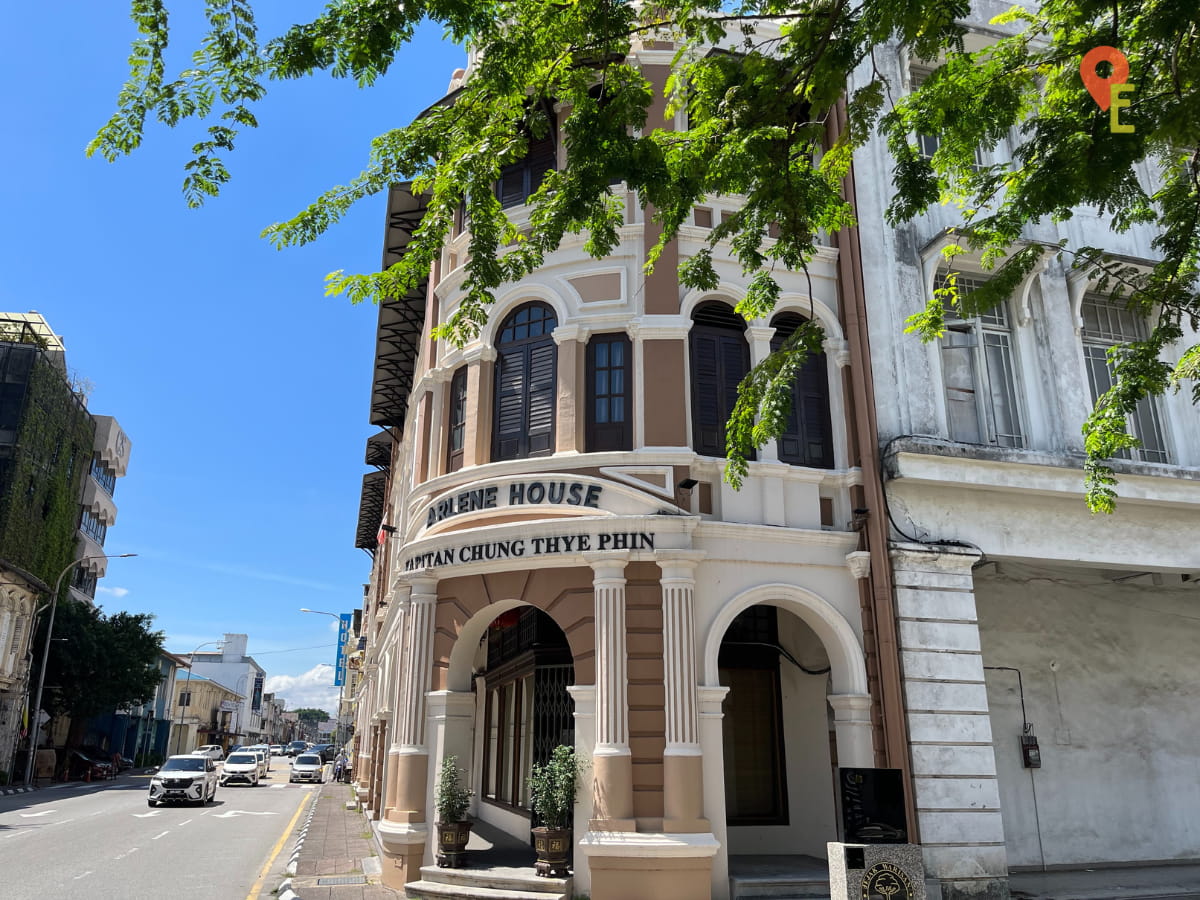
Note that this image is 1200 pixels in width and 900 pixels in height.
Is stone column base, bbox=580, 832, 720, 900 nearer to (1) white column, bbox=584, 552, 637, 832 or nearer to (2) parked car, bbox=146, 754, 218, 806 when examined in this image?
(1) white column, bbox=584, 552, 637, 832

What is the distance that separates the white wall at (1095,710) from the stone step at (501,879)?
7.36 m

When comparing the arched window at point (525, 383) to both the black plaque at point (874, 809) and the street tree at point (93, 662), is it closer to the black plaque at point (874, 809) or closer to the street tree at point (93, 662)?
the black plaque at point (874, 809)

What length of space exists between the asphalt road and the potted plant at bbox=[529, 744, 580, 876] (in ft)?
13.5

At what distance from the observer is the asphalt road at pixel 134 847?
12156 millimetres

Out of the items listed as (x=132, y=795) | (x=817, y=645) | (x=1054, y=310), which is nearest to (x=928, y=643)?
(x=817, y=645)

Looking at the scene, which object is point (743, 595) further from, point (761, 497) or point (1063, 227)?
point (1063, 227)

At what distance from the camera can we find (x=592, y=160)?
7.16 metres

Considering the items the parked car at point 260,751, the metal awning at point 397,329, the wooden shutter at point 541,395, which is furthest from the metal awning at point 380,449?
the wooden shutter at point 541,395

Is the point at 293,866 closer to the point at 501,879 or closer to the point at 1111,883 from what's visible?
the point at 501,879

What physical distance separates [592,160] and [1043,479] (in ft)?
29.7

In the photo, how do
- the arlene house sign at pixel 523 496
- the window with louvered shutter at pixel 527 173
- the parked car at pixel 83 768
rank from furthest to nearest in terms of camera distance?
Result: 1. the parked car at pixel 83 768
2. the window with louvered shutter at pixel 527 173
3. the arlene house sign at pixel 523 496

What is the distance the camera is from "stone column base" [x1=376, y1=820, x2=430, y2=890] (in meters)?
12.2

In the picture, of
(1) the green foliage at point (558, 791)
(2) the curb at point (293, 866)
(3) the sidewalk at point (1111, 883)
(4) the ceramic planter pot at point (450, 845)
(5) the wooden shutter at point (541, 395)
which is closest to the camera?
(1) the green foliage at point (558, 791)

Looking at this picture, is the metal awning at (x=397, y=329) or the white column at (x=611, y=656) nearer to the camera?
the white column at (x=611, y=656)
